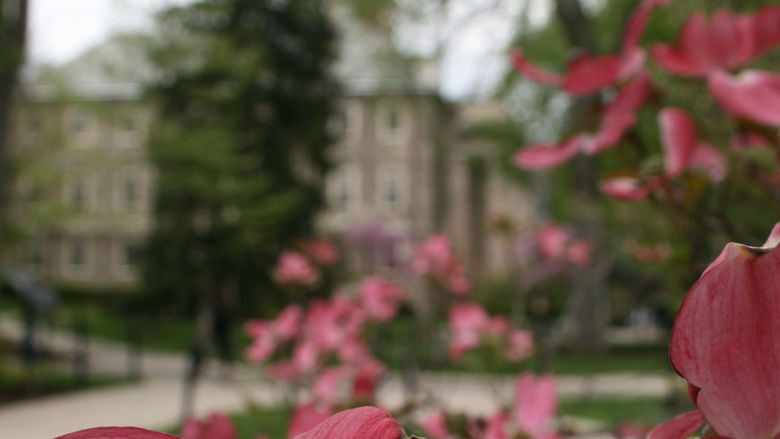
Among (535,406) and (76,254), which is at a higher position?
(535,406)

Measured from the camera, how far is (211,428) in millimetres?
324

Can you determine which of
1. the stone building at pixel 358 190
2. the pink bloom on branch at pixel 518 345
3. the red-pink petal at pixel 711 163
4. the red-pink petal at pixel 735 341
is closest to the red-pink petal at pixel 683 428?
the red-pink petal at pixel 735 341

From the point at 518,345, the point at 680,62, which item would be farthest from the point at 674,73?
the point at 518,345

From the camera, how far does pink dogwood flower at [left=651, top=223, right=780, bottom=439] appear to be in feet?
0.59

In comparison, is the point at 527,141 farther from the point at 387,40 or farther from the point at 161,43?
the point at 161,43

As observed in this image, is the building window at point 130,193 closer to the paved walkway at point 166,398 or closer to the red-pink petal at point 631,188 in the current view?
the paved walkway at point 166,398

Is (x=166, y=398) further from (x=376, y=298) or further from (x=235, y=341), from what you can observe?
(x=235, y=341)

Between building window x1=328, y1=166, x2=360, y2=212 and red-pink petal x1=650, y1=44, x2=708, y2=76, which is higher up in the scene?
red-pink petal x1=650, y1=44, x2=708, y2=76

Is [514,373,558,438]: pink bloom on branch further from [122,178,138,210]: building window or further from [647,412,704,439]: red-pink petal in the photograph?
[122,178,138,210]: building window

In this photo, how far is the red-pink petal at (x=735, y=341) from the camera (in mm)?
179

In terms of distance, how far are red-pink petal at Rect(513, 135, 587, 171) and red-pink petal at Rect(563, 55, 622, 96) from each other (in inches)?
1.7

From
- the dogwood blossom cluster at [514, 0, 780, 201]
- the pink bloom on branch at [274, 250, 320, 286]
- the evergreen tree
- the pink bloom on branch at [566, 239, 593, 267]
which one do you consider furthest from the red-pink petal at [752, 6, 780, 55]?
the evergreen tree

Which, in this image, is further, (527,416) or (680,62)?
(527,416)

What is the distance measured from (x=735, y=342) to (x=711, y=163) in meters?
0.37
